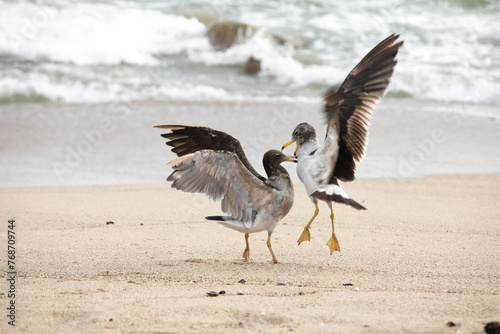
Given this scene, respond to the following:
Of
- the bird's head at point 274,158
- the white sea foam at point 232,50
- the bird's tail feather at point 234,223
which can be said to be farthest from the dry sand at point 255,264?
the white sea foam at point 232,50

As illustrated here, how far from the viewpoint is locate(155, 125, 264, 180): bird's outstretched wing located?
4.96 metres

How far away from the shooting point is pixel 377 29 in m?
16.7

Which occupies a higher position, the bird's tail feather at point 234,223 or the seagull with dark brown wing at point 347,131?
the seagull with dark brown wing at point 347,131

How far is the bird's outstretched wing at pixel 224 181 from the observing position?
468 cm

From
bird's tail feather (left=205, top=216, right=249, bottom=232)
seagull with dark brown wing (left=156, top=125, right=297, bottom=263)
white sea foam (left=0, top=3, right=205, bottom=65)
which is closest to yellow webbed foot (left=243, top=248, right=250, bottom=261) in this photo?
seagull with dark brown wing (left=156, top=125, right=297, bottom=263)

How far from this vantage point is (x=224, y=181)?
4746 mm

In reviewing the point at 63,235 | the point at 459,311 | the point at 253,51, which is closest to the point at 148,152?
the point at 63,235

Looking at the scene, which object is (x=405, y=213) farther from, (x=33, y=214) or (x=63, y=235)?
(x=33, y=214)

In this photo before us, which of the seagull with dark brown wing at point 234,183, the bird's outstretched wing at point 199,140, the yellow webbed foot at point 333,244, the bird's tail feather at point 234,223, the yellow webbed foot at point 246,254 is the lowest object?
the yellow webbed foot at point 246,254

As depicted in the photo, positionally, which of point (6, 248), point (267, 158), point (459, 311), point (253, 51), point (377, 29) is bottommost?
point (6, 248)

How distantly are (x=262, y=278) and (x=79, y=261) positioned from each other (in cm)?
150

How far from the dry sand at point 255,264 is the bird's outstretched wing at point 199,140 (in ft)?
2.85

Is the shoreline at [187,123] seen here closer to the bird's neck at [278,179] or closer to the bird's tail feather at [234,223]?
the bird's neck at [278,179]

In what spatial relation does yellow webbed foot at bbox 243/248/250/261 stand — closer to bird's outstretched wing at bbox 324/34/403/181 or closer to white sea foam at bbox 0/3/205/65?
bird's outstretched wing at bbox 324/34/403/181
